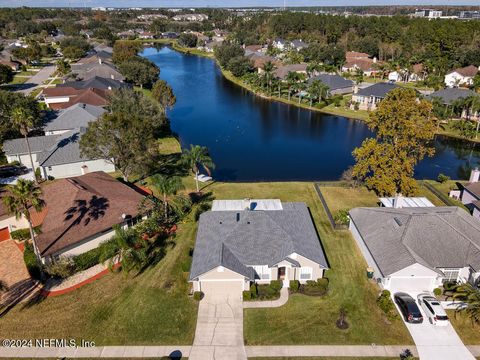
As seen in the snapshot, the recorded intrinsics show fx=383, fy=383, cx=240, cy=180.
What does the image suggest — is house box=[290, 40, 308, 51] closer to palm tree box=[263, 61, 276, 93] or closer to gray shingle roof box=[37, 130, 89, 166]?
palm tree box=[263, 61, 276, 93]

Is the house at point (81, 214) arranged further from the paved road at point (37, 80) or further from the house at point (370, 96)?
the paved road at point (37, 80)

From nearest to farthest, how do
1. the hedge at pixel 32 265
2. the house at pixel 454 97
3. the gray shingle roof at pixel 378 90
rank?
the hedge at pixel 32 265 < the house at pixel 454 97 < the gray shingle roof at pixel 378 90

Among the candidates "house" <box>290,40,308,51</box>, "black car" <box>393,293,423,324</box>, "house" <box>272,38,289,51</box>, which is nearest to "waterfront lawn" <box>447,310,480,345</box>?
"black car" <box>393,293,423,324</box>

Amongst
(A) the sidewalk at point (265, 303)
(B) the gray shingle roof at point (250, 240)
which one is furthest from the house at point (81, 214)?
(A) the sidewalk at point (265, 303)

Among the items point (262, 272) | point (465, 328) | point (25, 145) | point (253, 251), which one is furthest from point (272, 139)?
point (465, 328)

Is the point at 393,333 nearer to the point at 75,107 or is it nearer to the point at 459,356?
the point at 459,356

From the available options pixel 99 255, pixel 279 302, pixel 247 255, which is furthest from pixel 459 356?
pixel 99 255

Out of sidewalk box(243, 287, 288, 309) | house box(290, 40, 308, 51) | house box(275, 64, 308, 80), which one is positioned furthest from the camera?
house box(290, 40, 308, 51)
